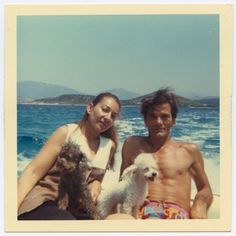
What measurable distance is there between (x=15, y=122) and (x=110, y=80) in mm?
245

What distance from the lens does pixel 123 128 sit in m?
1.09

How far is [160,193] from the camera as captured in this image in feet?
3.55

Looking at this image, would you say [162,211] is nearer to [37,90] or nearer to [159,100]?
[159,100]

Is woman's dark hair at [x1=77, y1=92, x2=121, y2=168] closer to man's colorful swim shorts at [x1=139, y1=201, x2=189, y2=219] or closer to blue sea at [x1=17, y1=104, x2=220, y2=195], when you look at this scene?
blue sea at [x1=17, y1=104, x2=220, y2=195]

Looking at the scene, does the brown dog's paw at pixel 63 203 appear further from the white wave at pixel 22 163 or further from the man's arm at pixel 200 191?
the man's arm at pixel 200 191

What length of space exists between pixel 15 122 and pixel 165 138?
14.0 inches

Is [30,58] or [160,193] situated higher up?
[30,58]

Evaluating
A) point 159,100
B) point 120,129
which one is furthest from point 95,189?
point 159,100

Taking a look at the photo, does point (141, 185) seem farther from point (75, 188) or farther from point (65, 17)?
point (65, 17)

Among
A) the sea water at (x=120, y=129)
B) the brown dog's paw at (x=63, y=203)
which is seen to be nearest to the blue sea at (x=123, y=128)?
the sea water at (x=120, y=129)

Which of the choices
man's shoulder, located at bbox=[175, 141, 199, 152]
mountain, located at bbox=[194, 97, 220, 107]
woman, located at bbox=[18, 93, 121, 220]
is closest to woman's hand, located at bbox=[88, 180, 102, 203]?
woman, located at bbox=[18, 93, 121, 220]

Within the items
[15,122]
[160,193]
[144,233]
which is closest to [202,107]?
[160,193]

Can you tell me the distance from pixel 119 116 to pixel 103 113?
0.13 ft

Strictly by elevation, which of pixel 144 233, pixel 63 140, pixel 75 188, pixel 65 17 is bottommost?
pixel 144 233
